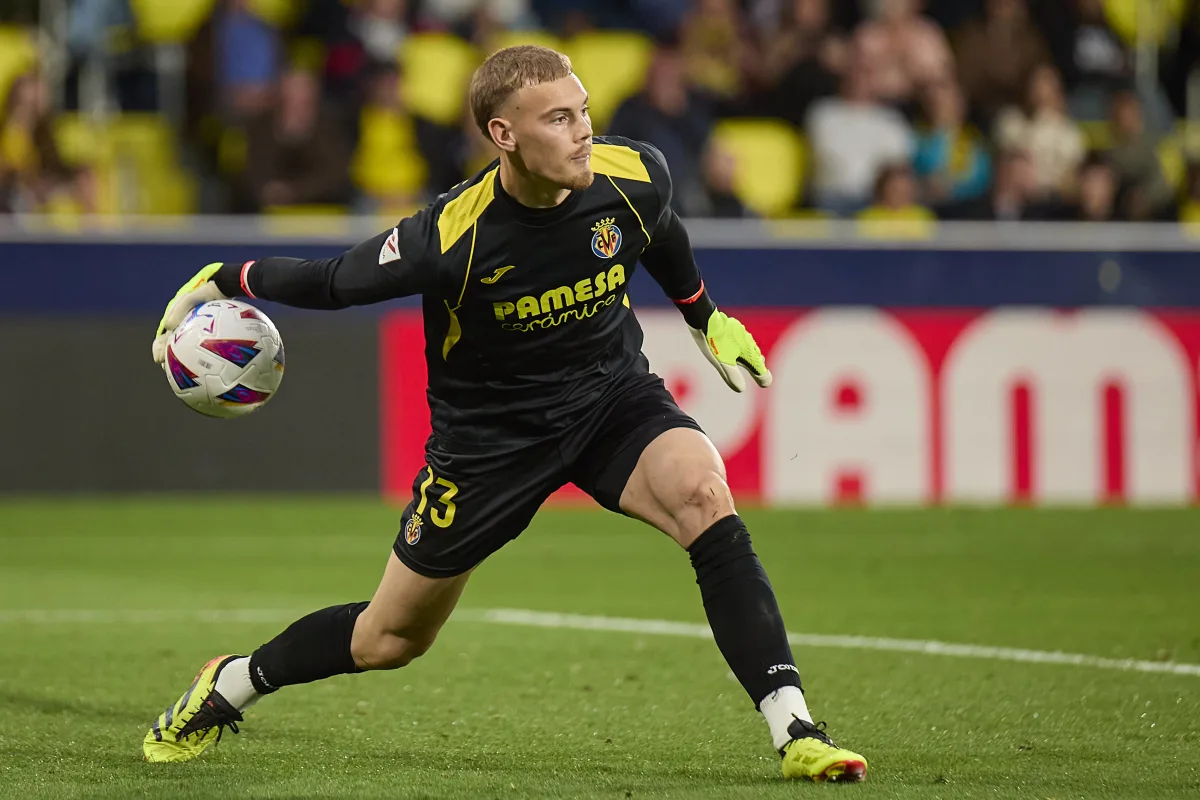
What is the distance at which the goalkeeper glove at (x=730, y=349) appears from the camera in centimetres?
536

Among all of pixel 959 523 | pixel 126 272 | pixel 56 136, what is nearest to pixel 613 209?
pixel 959 523

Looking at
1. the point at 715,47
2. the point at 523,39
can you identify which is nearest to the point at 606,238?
the point at 523,39

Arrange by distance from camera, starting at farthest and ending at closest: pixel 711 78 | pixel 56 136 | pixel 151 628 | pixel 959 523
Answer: pixel 711 78 < pixel 56 136 < pixel 959 523 < pixel 151 628

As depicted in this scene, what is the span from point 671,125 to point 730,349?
894 centimetres

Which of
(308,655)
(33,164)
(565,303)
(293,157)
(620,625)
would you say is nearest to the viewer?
(565,303)

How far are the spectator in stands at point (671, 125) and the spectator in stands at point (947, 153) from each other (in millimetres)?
1815

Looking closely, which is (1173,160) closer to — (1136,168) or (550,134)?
(1136,168)

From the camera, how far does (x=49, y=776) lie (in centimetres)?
472

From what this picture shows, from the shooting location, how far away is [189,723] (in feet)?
16.5

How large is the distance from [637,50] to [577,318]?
10.7m

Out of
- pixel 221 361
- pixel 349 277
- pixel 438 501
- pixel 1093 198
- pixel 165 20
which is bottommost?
pixel 1093 198

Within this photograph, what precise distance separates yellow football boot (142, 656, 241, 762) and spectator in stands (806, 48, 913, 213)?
9896 millimetres

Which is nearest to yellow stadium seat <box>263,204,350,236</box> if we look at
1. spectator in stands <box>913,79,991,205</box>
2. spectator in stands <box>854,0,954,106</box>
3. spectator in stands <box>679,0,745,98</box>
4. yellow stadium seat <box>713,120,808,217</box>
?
yellow stadium seat <box>713,120,808,217</box>

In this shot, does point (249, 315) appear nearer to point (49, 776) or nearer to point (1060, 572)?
point (49, 776)
